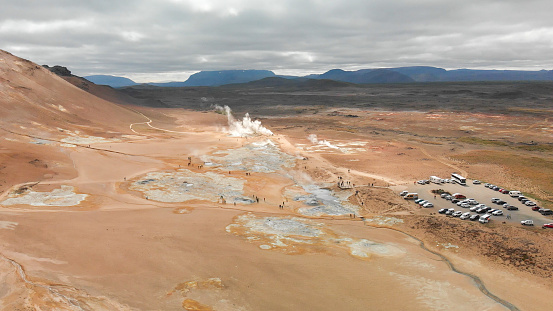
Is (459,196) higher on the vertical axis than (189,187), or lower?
lower

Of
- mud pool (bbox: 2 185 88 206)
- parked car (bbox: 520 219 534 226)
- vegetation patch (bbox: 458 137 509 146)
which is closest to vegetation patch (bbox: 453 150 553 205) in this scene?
parked car (bbox: 520 219 534 226)

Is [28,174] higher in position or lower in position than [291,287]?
higher

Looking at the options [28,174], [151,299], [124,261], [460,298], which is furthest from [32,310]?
[28,174]

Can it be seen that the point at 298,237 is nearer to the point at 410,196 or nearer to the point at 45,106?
the point at 410,196

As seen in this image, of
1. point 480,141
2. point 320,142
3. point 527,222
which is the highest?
point 320,142

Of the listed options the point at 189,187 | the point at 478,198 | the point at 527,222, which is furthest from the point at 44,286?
the point at 478,198

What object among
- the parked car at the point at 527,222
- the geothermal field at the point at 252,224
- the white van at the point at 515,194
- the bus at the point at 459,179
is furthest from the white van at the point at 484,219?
the bus at the point at 459,179

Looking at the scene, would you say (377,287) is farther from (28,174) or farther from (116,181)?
(28,174)
